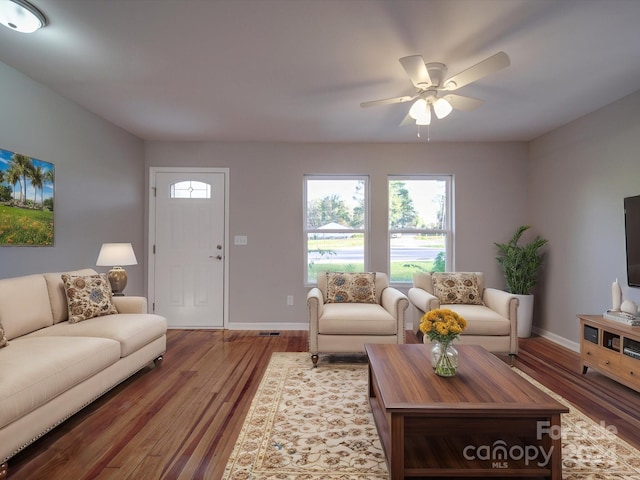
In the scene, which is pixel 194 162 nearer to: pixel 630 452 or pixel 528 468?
pixel 528 468

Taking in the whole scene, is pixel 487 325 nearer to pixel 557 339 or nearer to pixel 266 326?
pixel 557 339

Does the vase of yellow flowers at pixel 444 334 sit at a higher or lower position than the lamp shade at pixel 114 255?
lower

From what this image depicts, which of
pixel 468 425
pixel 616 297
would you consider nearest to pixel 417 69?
pixel 468 425

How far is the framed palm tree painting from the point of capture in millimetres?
2588

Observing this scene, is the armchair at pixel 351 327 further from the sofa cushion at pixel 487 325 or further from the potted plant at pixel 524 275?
the potted plant at pixel 524 275

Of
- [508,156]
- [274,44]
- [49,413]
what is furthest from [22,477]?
[508,156]

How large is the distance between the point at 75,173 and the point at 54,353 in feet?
6.81

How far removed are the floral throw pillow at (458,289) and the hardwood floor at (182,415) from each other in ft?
2.19

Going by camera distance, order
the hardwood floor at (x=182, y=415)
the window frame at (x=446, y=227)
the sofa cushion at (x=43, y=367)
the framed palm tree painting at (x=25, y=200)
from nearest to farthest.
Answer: the sofa cushion at (x=43, y=367) < the hardwood floor at (x=182, y=415) < the framed palm tree painting at (x=25, y=200) < the window frame at (x=446, y=227)

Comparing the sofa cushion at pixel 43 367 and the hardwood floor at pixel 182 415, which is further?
the hardwood floor at pixel 182 415

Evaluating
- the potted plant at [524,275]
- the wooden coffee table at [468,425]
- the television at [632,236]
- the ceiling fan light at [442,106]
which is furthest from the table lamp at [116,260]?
the television at [632,236]

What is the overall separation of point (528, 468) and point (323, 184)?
3.70m

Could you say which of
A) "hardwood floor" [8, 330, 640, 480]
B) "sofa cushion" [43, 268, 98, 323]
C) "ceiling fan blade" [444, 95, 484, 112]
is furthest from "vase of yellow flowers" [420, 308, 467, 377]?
"sofa cushion" [43, 268, 98, 323]

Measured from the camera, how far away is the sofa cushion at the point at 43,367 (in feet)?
5.30
